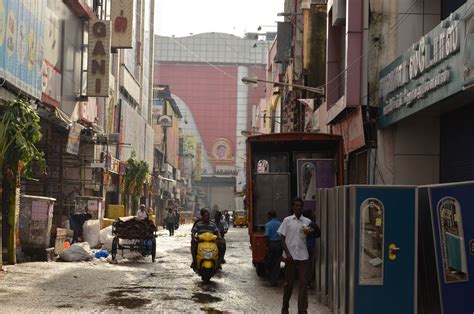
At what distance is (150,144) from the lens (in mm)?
77188

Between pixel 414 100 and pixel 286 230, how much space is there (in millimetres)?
6716

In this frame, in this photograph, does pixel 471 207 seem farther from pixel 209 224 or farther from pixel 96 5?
pixel 96 5

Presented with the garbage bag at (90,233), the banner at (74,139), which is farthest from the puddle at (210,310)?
the banner at (74,139)

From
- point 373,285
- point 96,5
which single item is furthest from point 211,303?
point 96,5

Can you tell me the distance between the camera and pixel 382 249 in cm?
1054

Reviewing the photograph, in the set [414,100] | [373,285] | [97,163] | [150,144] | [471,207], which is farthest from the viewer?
[150,144]

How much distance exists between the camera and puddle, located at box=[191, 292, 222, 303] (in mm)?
14313

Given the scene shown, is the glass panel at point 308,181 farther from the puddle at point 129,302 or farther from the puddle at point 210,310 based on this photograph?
the puddle at point 210,310

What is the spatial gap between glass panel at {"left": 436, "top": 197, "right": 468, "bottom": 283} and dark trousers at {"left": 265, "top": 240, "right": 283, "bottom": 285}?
27.8ft

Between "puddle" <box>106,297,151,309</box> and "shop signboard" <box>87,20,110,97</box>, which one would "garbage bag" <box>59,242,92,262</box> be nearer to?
"puddle" <box>106,297,151,309</box>

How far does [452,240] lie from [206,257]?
893 centimetres

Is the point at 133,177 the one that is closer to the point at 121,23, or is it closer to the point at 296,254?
the point at 121,23

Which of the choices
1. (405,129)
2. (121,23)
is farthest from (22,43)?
(121,23)

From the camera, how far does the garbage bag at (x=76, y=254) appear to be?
2325cm
